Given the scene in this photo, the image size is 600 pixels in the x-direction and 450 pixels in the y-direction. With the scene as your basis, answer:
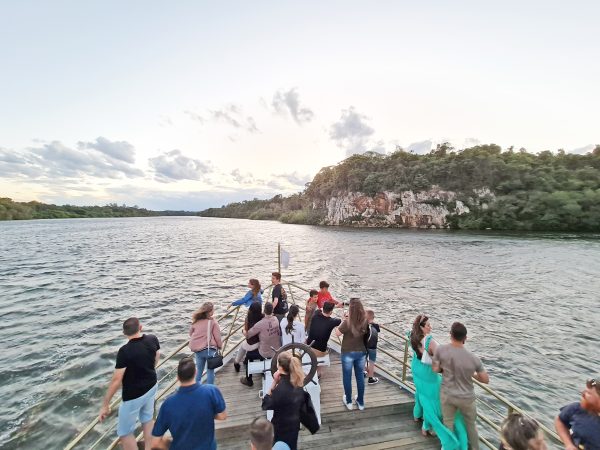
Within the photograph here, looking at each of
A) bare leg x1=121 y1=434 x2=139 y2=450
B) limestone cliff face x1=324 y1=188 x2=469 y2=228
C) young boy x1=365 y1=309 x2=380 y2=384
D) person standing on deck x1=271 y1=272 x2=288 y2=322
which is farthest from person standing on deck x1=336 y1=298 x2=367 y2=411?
limestone cliff face x1=324 y1=188 x2=469 y2=228

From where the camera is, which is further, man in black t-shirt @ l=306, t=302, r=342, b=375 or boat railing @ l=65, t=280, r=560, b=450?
man in black t-shirt @ l=306, t=302, r=342, b=375

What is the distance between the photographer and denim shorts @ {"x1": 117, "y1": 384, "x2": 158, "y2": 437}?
4.50m

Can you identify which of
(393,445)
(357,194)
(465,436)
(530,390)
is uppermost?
(357,194)

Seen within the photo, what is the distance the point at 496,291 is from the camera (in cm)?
2298

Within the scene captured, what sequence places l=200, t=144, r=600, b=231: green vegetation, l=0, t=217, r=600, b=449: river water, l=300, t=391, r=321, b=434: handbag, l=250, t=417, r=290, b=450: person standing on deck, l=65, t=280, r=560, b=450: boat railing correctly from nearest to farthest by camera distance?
l=250, t=417, r=290, b=450: person standing on deck
l=300, t=391, r=321, b=434: handbag
l=65, t=280, r=560, b=450: boat railing
l=0, t=217, r=600, b=449: river water
l=200, t=144, r=600, b=231: green vegetation

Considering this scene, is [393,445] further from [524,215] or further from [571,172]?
[571,172]

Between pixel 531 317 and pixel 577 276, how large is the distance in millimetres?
14867

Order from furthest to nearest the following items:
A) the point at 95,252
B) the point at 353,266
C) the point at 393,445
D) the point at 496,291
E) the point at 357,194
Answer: the point at 357,194
the point at 95,252
the point at 353,266
the point at 496,291
the point at 393,445

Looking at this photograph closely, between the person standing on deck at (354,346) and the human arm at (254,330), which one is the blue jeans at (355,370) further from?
the human arm at (254,330)

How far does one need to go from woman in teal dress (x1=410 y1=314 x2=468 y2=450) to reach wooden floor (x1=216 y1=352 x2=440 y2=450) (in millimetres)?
441

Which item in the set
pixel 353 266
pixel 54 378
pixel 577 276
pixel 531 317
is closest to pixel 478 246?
pixel 577 276

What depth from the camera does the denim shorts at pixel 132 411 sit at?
4.50 m

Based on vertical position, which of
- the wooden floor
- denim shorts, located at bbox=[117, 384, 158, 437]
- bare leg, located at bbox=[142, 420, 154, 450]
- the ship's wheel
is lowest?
the wooden floor

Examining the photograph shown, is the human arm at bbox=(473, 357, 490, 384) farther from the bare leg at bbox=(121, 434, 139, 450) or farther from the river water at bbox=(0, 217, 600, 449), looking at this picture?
the river water at bbox=(0, 217, 600, 449)
